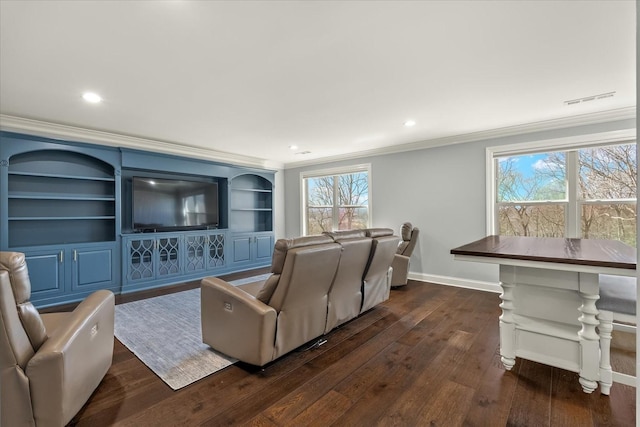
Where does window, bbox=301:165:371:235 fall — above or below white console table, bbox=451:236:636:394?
above

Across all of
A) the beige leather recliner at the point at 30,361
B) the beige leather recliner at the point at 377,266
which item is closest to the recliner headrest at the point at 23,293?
the beige leather recliner at the point at 30,361

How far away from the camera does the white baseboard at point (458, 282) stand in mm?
4079

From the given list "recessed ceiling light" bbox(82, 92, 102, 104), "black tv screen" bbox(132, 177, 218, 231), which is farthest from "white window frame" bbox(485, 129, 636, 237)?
"recessed ceiling light" bbox(82, 92, 102, 104)

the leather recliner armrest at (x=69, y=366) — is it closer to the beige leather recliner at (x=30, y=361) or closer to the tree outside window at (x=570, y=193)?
the beige leather recliner at (x=30, y=361)

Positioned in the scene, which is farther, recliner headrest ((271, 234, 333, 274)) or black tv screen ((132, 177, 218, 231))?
black tv screen ((132, 177, 218, 231))

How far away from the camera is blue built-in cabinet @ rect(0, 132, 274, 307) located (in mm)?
3596

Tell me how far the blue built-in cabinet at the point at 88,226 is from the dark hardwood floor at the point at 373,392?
2004mm

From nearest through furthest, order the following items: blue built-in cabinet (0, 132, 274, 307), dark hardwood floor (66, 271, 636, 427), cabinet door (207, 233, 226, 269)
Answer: dark hardwood floor (66, 271, 636, 427), blue built-in cabinet (0, 132, 274, 307), cabinet door (207, 233, 226, 269)

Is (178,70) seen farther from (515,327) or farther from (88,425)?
(515,327)

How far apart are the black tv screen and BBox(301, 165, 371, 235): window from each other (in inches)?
84.9

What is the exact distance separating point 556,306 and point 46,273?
544 cm

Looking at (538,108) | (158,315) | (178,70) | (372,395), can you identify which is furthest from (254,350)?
(538,108)

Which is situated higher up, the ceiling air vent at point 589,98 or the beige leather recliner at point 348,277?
the ceiling air vent at point 589,98

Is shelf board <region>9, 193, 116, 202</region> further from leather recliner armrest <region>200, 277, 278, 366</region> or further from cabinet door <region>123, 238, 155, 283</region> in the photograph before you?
leather recliner armrest <region>200, 277, 278, 366</region>
